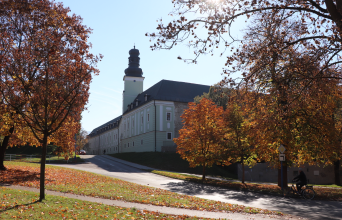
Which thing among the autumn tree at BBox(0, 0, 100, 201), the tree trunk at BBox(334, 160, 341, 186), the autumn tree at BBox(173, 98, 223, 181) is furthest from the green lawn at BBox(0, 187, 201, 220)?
the tree trunk at BBox(334, 160, 341, 186)

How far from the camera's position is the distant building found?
2084 inches

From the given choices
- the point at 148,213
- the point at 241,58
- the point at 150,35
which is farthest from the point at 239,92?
the point at 148,213

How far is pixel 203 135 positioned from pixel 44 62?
17.0 metres

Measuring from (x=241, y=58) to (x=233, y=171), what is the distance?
31.4m

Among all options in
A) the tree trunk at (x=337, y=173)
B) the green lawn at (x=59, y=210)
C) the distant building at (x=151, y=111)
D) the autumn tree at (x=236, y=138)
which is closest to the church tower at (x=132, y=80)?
the distant building at (x=151, y=111)

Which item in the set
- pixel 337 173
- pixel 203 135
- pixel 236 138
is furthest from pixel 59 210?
pixel 337 173

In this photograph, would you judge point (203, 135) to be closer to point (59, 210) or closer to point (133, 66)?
point (59, 210)

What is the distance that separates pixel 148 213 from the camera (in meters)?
9.51

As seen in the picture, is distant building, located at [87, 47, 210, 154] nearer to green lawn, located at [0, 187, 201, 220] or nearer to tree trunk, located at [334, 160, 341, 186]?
tree trunk, located at [334, 160, 341, 186]

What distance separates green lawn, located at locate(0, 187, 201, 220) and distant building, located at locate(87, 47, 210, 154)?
40.5m

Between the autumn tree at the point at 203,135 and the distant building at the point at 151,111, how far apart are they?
2465 cm

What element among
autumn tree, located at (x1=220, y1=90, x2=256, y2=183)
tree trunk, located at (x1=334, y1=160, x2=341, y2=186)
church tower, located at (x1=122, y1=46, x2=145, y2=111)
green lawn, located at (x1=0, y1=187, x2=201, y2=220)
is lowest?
tree trunk, located at (x1=334, y1=160, x2=341, y2=186)

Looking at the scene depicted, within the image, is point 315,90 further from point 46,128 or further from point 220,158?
point 220,158

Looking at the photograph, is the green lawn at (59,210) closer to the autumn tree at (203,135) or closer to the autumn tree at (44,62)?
the autumn tree at (44,62)
